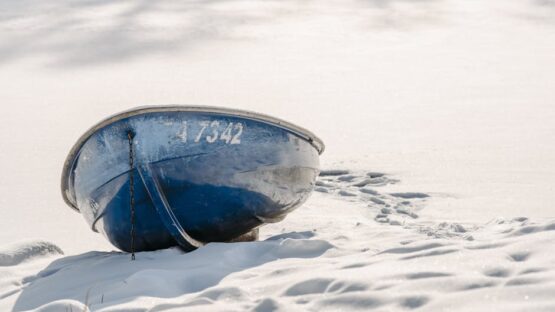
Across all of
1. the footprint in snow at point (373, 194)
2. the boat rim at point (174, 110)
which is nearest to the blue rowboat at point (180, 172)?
the boat rim at point (174, 110)

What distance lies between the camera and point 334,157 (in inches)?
293

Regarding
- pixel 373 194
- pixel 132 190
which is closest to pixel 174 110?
pixel 132 190

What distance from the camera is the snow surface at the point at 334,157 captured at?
3.27 metres

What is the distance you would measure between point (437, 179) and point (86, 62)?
7.42 m

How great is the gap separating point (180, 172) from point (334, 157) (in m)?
3.30

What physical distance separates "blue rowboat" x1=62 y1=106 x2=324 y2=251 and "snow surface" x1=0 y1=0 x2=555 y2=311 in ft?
0.61

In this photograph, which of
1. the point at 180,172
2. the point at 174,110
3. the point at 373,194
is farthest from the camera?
the point at 373,194

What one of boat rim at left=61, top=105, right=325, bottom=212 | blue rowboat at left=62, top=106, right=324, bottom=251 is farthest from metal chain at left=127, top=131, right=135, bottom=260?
boat rim at left=61, top=105, right=325, bottom=212

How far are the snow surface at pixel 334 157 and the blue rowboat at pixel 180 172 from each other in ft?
0.61

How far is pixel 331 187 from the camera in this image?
21.2 feet

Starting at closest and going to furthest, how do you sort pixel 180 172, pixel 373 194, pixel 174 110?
1. pixel 174 110
2. pixel 180 172
3. pixel 373 194

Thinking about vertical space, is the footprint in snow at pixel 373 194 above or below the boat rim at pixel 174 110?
below

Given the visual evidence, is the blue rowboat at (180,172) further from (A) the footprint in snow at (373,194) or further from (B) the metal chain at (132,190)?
(A) the footprint in snow at (373,194)

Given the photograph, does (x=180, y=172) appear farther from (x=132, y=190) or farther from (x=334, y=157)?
(x=334, y=157)
